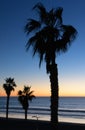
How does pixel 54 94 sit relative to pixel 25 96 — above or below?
below

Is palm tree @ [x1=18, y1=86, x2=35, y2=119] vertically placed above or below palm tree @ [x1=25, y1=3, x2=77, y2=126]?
above

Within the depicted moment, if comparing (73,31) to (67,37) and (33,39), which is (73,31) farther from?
(33,39)

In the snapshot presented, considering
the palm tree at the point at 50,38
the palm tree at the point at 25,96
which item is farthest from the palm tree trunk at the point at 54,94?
the palm tree at the point at 25,96

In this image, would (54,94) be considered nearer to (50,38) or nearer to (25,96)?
(50,38)

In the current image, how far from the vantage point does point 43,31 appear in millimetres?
19312

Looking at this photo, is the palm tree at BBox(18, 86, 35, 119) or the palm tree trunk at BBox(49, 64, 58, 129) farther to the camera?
the palm tree at BBox(18, 86, 35, 119)

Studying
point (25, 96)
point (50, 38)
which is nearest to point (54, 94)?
point (50, 38)

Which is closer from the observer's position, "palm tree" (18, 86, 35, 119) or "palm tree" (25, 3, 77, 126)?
"palm tree" (25, 3, 77, 126)

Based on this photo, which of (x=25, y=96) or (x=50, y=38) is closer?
(x=50, y=38)

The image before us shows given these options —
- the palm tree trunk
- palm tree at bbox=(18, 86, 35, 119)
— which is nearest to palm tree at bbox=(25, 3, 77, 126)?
the palm tree trunk

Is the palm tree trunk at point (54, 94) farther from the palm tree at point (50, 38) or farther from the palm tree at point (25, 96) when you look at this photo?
the palm tree at point (25, 96)

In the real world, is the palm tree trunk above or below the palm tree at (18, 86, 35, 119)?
below

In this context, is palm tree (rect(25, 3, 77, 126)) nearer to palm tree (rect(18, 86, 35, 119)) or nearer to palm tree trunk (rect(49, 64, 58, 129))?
palm tree trunk (rect(49, 64, 58, 129))

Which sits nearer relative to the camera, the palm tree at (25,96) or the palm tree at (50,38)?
the palm tree at (50,38)
